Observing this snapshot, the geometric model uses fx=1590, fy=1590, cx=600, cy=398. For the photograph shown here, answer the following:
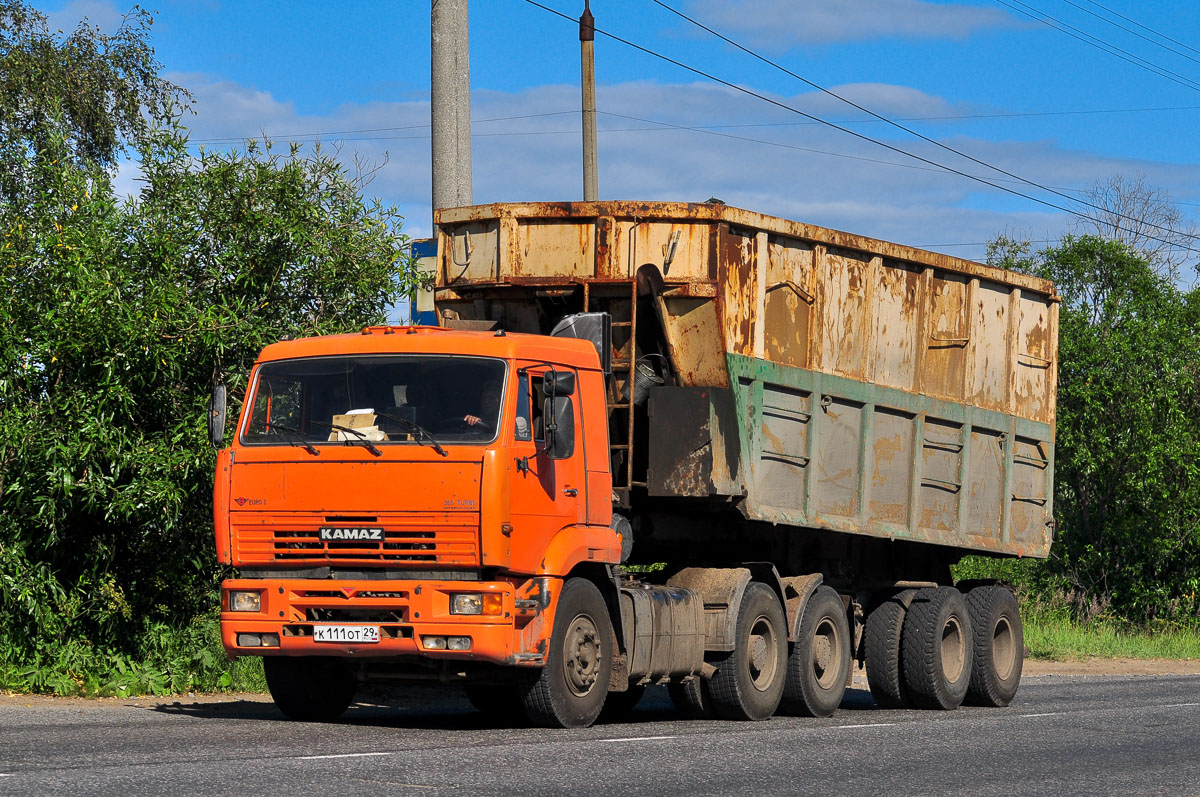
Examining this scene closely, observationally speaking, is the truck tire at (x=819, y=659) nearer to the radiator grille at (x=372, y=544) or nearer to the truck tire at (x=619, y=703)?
the truck tire at (x=619, y=703)

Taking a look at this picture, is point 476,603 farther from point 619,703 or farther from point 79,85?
point 79,85

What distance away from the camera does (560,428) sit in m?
10.9

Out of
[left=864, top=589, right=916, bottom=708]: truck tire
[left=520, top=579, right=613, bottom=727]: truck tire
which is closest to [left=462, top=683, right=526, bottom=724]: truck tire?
[left=520, top=579, right=613, bottom=727]: truck tire

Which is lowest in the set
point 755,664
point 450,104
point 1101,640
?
point 1101,640

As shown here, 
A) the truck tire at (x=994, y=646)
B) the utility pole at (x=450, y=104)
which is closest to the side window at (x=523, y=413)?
the utility pole at (x=450, y=104)

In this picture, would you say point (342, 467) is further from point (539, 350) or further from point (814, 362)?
point (814, 362)

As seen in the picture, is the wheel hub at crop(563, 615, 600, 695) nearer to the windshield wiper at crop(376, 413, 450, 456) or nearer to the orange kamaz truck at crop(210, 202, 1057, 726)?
the orange kamaz truck at crop(210, 202, 1057, 726)

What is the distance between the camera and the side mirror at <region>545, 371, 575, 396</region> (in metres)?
10.7

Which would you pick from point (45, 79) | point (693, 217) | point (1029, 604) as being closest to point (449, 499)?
point (693, 217)

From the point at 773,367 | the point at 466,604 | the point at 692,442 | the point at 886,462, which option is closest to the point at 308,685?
the point at 466,604

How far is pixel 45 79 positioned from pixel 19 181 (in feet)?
32.4

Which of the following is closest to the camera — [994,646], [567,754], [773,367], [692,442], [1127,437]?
[567,754]

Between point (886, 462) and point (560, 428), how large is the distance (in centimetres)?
436

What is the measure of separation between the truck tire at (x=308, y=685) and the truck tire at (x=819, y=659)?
391 cm
